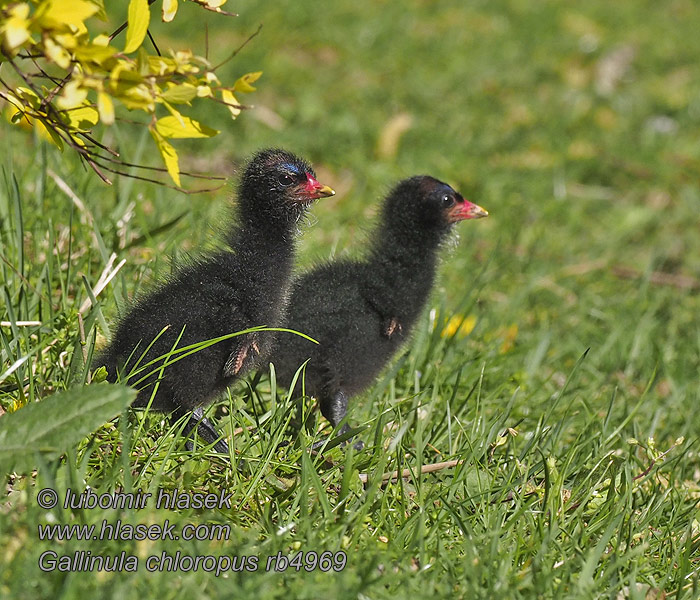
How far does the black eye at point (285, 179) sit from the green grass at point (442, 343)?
2.10 ft

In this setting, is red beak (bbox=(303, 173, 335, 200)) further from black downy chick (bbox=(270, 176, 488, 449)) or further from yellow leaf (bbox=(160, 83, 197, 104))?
yellow leaf (bbox=(160, 83, 197, 104))

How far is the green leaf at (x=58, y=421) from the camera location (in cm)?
249

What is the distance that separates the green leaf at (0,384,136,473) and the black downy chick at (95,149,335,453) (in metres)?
0.37

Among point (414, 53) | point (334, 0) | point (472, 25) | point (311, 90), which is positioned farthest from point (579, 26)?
point (311, 90)

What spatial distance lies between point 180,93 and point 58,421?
1.08 metres

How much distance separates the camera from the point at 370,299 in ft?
12.0

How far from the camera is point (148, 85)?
2.48 metres

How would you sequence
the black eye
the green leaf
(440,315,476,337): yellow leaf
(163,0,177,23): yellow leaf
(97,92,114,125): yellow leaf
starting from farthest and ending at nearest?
(440,315,476,337): yellow leaf < the black eye < (163,0,177,23): yellow leaf < the green leaf < (97,92,114,125): yellow leaf

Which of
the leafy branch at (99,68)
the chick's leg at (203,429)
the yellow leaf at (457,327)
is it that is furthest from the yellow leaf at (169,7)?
the yellow leaf at (457,327)

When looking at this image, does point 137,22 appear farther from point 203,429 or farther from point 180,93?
point 203,429

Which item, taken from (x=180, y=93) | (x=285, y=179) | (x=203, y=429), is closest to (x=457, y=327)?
(x=285, y=179)

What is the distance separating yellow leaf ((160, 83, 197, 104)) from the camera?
2.51 meters

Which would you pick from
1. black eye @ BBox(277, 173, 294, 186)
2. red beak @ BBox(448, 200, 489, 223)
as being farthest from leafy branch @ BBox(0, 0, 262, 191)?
red beak @ BBox(448, 200, 489, 223)

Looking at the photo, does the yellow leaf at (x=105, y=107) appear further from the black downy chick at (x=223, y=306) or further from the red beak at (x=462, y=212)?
the red beak at (x=462, y=212)
